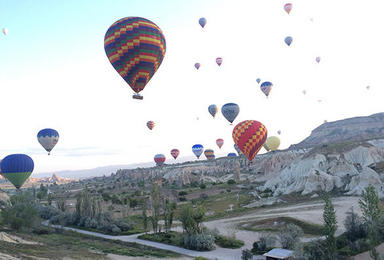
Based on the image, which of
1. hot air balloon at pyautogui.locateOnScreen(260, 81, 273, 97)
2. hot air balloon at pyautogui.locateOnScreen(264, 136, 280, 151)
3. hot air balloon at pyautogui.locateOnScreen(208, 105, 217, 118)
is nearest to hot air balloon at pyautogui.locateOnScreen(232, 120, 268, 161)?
hot air balloon at pyautogui.locateOnScreen(260, 81, 273, 97)

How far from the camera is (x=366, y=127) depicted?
178125mm

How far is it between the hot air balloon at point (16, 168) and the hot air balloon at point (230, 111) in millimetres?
39026

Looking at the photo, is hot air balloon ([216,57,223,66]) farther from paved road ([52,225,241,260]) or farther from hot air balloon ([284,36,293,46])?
paved road ([52,225,241,260])

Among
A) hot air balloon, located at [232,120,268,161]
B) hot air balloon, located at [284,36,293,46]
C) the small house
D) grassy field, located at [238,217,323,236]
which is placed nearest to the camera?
the small house

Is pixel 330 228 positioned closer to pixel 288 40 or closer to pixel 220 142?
pixel 288 40

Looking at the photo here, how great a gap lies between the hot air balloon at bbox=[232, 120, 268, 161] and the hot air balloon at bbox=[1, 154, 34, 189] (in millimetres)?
39484

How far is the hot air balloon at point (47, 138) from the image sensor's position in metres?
67.2

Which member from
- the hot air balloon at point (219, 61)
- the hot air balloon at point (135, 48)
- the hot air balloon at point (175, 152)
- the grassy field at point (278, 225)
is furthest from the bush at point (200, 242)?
the hot air balloon at point (175, 152)

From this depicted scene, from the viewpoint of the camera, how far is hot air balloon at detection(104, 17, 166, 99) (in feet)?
116

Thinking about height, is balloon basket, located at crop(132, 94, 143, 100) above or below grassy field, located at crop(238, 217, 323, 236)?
above

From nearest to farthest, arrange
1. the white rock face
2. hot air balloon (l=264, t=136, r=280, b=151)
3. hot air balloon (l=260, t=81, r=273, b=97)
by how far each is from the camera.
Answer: the white rock face, hot air balloon (l=260, t=81, r=273, b=97), hot air balloon (l=264, t=136, r=280, b=151)

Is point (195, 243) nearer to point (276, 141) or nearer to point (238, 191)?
point (238, 191)

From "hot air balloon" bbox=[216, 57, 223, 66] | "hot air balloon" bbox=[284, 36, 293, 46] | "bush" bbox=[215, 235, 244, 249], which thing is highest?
"hot air balloon" bbox=[284, 36, 293, 46]

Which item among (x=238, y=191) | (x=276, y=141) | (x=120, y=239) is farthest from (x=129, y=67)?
(x=276, y=141)
